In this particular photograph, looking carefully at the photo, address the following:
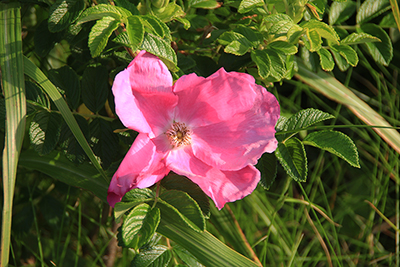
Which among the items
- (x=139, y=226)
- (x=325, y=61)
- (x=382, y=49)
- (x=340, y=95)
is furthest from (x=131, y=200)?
(x=340, y=95)

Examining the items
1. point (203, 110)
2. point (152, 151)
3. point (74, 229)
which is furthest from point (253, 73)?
point (74, 229)

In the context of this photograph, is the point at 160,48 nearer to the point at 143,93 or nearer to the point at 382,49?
the point at 143,93

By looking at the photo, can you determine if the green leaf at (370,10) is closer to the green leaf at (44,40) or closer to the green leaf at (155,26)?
the green leaf at (155,26)

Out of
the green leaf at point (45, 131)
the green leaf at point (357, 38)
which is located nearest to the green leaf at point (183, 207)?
the green leaf at point (45, 131)

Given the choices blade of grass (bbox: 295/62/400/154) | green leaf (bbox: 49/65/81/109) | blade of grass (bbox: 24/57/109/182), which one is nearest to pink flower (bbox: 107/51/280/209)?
blade of grass (bbox: 24/57/109/182)

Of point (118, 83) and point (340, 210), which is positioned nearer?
point (118, 83)

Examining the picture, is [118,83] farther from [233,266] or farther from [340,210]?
[340,210]
